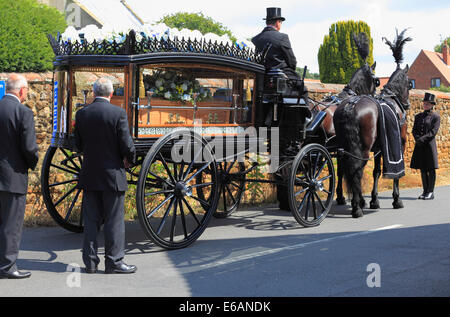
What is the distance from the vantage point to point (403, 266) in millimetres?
5926

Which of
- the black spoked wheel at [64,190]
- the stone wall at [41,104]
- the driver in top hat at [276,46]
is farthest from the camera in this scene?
the stone wall at [41,104]

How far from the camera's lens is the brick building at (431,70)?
2581 inches

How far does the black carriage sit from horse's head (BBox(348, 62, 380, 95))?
198cm

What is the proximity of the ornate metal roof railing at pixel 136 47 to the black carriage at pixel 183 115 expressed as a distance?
11mm

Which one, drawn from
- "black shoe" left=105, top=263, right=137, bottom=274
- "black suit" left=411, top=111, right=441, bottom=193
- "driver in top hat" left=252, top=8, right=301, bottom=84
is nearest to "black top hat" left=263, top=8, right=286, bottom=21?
"driver in top hat" left=252, top=8, right=301, bottom=84

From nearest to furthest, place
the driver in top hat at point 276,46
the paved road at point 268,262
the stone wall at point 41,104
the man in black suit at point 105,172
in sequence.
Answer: the paved road at point 268,262
the man in black suit at point 105,172
the driver in top hat at point 276,46
the stone wall at point 41,104

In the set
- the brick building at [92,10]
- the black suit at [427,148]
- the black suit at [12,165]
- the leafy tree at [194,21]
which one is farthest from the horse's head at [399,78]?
the leafy tree at [194,21]

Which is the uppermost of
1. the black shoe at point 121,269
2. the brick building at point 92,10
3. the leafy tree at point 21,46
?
the brick building at point 92,10

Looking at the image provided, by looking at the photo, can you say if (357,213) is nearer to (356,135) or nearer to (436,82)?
(356,135)

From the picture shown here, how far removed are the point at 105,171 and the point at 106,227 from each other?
0.56 metres
